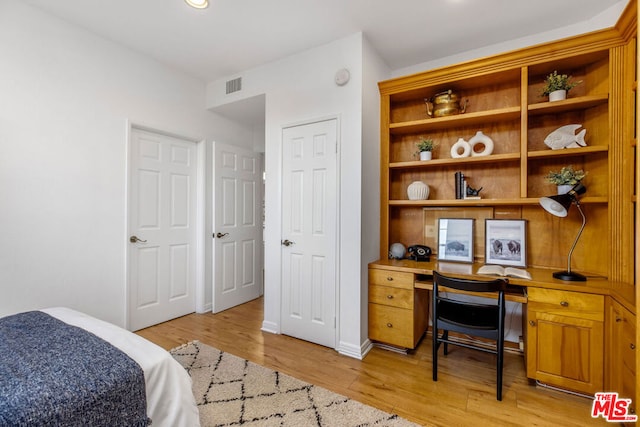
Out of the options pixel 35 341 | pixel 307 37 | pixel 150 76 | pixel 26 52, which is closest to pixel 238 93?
pixel 150 76

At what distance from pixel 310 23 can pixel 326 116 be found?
729mm

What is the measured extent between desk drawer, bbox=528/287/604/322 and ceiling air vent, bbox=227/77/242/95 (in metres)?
3.26

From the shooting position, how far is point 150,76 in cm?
294

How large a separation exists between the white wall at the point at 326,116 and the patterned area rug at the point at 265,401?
2.14ft

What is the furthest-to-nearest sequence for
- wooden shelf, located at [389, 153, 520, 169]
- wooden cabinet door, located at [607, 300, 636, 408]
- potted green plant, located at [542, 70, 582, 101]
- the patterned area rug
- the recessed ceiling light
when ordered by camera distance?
wooden shelf, located at [389, 153, 520, 169]
potted green plant, located at [542, 70, 582, 101]
the recessed ceiling light
the patterned area rug
wooden cabinet door, located at [607, 300, 636, 408]

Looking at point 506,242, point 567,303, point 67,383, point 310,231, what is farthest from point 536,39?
point 67,383

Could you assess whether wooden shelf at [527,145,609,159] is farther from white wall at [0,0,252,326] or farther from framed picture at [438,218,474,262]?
white wall at [0,0,252,326]

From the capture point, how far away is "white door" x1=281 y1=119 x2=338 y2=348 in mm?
2637

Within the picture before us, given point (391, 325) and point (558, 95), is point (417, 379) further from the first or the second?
point (558, 95)

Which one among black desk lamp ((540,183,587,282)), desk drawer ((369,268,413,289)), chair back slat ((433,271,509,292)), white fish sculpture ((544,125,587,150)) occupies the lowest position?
desk drawer ((369,268,413,289))

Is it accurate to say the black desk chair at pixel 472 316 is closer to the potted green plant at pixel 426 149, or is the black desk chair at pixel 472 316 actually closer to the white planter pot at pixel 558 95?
the potted green plant at pixel 426 149

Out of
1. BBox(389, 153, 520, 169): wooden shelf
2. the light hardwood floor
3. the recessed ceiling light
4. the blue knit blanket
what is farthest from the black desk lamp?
the recessed ceiling light

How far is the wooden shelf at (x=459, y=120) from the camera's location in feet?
7.81

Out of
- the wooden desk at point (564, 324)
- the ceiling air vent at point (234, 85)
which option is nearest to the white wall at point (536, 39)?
the ceiling air vent at point (234, 85)
